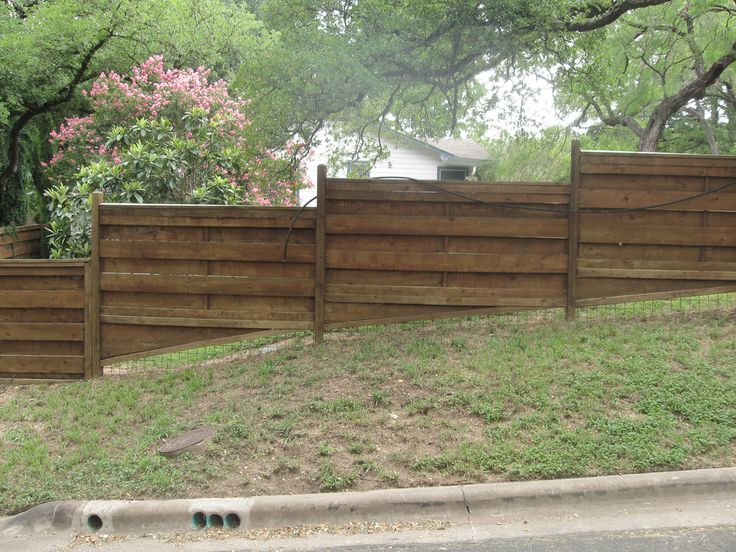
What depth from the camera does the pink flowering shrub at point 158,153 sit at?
32.6ft

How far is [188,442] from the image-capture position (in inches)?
222

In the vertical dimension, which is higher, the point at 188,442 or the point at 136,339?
the point at 136,339

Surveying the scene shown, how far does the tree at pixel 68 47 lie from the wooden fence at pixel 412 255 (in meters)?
4.22

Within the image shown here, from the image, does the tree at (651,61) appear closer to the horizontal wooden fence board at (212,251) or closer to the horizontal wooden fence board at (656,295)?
the horizontal wooden fence board at (656,295)

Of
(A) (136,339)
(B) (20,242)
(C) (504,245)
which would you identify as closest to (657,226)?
(C) (504,245)

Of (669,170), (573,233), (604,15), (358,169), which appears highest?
(604,15)

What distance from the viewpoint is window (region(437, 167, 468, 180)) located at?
77.6ft

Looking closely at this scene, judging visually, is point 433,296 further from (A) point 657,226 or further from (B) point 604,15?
(B) point 604,15

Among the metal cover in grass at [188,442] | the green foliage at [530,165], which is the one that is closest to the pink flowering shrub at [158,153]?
the metal cover in grass at [188,442]

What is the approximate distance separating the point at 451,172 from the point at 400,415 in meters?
19.1

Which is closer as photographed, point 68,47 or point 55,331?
point 55,331

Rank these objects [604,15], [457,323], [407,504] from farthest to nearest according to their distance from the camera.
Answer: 1. [604,15]
2. [457,323]
3. [407,504]

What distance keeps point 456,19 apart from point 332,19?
2.25 m

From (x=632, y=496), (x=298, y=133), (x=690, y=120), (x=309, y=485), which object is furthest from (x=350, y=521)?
(x=690, y=120)
